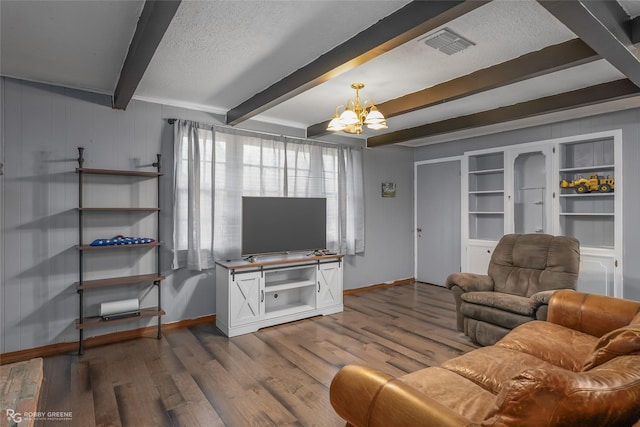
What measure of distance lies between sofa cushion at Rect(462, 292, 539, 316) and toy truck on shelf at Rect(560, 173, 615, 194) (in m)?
2.11

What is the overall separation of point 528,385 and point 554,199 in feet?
15.2

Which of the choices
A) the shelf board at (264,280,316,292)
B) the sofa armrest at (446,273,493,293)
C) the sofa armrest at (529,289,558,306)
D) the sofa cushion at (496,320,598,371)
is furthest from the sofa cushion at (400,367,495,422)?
the shelf board at (264,280,316,292)

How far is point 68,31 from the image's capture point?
240 cm

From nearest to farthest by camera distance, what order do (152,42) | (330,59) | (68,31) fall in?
(152,42), (68,31), (330,59)

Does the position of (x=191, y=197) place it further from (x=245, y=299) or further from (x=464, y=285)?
(x=464, y=285)

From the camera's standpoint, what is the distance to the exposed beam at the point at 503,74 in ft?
8.32

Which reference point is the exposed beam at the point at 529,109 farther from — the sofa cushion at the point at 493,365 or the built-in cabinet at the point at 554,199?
the sofa cushion at the point at 493,365

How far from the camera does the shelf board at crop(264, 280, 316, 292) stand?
4160 mm

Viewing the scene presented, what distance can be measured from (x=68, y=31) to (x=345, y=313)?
13.1 feet

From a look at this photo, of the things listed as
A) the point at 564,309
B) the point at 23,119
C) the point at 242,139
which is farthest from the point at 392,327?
the point at 23,119

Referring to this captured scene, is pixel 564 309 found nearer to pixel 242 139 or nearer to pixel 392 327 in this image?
pixel 392 327

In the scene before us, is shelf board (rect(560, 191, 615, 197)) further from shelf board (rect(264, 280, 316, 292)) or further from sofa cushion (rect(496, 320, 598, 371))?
shelf board (rect(264, 280, 316, 292))

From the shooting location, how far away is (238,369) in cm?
299

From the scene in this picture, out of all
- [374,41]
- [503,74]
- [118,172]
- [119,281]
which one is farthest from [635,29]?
[119,281]
